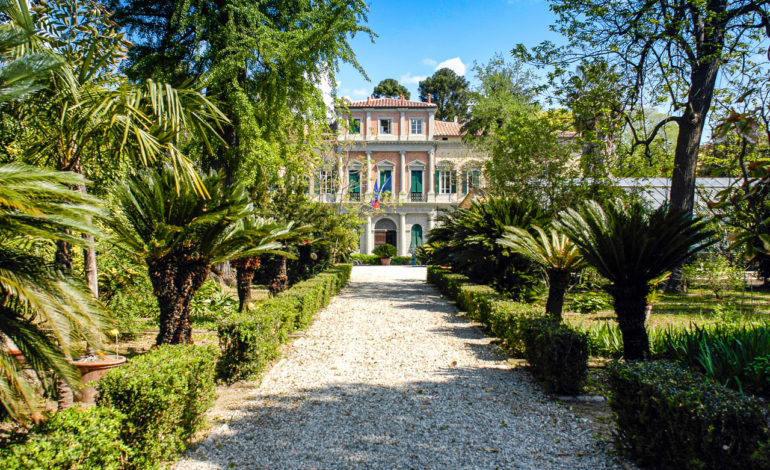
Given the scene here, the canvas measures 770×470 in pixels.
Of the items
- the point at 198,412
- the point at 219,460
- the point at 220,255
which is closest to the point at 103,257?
the point at 220,255

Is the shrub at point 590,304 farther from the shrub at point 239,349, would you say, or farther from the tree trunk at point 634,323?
the shrub at point 239,349

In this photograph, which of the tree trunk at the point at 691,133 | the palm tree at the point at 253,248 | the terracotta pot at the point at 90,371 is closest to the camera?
the terracotta pot at the point at 90,371

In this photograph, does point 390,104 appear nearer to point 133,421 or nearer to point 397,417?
point 397,417

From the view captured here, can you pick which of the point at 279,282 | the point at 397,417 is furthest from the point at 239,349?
the point at 279,282

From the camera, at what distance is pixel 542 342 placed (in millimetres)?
5516

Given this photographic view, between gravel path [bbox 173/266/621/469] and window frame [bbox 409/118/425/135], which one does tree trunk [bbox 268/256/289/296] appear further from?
window frame [bbox 409/118/425/135]

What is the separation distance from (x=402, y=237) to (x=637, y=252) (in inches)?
1325

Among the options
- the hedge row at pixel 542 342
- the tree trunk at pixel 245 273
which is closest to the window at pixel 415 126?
the tree trunk at pixel 245 273

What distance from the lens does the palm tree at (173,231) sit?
557 cm

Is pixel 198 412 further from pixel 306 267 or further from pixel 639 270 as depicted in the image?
pixel 306 267

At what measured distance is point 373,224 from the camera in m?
39.2

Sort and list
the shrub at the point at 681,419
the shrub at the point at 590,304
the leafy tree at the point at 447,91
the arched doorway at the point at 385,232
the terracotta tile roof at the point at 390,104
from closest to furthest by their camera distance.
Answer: the shrub at the point at 681,419, the shrub at the point at 590,304, the terracotta tile roof at the point at 390,104, the arched doorway at the point at 385,232, the leafy tree at the point at 447,91

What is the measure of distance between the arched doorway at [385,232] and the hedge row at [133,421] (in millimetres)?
34824

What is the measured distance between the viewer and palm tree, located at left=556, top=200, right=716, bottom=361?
512 centimetres
